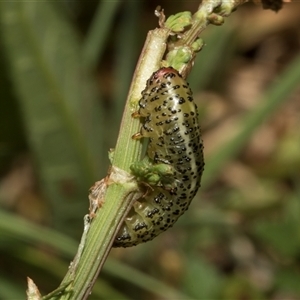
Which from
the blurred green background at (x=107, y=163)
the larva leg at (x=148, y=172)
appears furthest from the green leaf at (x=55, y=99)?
the larva leg at (x=148, y=172)

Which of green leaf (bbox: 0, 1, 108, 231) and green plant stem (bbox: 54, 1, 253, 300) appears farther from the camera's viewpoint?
green leaf (bbox: 0, 1, 108, 231)

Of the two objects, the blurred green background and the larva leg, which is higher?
the blurred green background

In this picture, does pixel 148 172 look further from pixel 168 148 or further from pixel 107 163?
pixel 107 163

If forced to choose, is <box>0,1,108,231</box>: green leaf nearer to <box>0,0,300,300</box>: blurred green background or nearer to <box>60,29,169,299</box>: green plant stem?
<box>0,0,300,300</box>: blurred green background

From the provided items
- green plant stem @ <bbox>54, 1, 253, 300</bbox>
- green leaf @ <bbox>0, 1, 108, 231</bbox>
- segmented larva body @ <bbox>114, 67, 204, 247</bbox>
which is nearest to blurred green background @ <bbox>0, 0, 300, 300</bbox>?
green leaf @ <bbox>0, 1, 108, 231</bbox>

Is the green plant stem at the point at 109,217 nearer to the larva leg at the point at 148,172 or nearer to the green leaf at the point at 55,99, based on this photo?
Answer: the larva leg at the point at 148,172

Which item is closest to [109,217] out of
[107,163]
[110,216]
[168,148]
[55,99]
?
[110,216]
